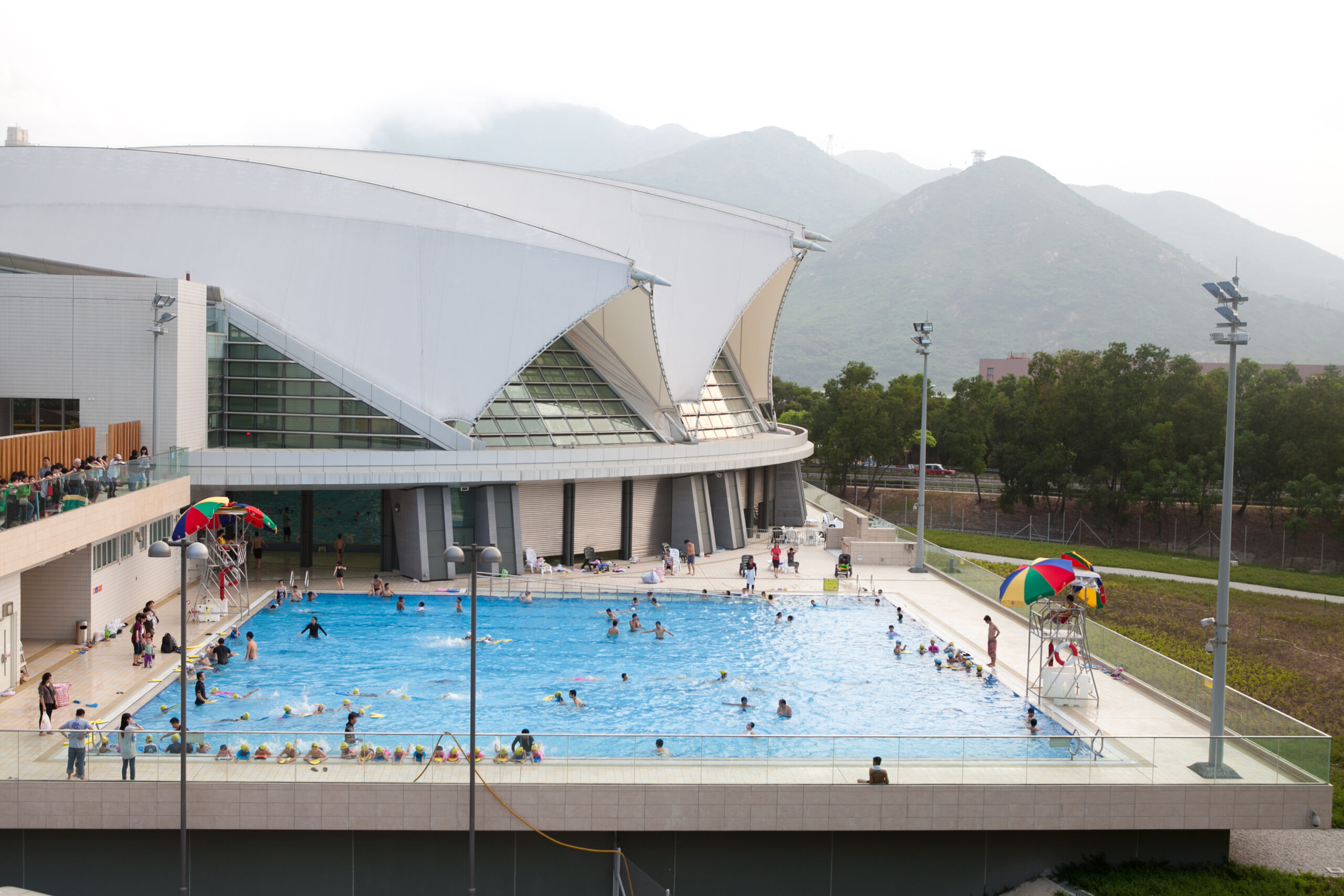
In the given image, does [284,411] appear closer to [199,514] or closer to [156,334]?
[156,334]

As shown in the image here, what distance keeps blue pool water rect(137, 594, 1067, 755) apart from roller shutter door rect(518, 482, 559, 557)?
179 inches

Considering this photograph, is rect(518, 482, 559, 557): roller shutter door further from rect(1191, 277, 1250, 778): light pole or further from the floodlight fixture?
rect(1191, 277, 1250, 778): light pole

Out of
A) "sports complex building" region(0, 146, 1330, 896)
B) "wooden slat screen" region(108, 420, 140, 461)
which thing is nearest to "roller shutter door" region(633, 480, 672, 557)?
"sports complex building" region(0, 146, 1330, 896)

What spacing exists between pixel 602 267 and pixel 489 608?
1261 cm

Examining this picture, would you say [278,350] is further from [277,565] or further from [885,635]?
[885,635]

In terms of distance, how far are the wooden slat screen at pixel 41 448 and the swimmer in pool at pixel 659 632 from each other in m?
15.6

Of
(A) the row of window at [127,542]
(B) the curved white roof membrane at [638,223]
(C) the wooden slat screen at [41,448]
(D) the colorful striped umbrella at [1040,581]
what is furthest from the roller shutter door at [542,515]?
(D) the colorful striped umbrella at [1040,581]

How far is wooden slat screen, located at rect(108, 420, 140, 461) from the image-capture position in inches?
1134

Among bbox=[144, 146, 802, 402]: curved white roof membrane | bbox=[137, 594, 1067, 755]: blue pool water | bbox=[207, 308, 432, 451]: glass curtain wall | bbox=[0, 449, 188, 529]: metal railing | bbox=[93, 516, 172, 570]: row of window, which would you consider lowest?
bbox=[137, 594, 1067, 755]: blue pool water

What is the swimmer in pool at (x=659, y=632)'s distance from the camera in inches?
1167

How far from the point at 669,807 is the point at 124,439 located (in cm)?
2066

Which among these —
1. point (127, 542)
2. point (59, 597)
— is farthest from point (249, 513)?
point (59, 597)

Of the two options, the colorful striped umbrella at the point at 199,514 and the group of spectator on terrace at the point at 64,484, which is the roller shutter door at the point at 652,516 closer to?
the colorful striped umbrella at the point at 199,514

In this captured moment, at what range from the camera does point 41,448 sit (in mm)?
24812
